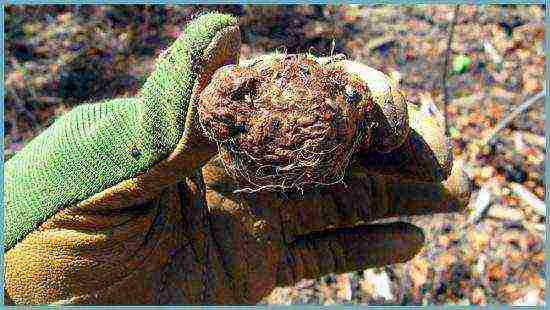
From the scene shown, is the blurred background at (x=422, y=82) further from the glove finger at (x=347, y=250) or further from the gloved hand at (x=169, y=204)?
the gloved hand at (x=169, y=204)

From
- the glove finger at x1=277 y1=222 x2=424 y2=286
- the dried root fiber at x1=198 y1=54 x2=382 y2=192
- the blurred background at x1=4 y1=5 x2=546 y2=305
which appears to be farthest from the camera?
the blurred background at x1=4 y1=5 x2=546 y2=305

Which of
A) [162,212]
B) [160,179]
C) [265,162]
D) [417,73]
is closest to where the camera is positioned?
[265,162]

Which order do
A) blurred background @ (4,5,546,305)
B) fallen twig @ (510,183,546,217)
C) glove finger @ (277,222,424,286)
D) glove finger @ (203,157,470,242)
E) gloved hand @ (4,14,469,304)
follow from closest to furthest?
gloved hand @ (4,14,469,304) → glove finger @ (203,157,470,242) → glove finger @ (277,222,424,286) → blurred background @ (4,5,546,305) → fallen twig @ (510,183,546,217)

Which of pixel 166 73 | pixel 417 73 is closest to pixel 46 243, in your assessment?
pixel 166 73

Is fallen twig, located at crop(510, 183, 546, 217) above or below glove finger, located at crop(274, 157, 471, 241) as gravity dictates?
below

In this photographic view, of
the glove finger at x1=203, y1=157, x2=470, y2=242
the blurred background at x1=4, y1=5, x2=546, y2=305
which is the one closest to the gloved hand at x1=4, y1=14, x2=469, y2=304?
the glove finger at x1=203, y1=157, x2=470, y2=242

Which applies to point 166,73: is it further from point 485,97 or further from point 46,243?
point 485,97

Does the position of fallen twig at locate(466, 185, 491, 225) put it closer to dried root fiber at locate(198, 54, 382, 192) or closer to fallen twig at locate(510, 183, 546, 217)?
fallen twig at locate(510, 183, 546, 217)

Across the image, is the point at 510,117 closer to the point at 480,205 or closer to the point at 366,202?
the point at 480,205
